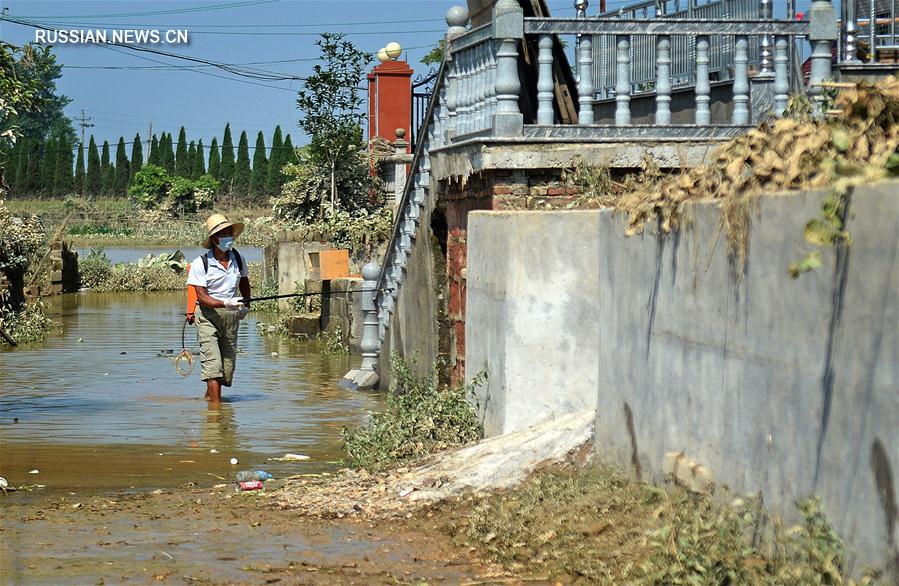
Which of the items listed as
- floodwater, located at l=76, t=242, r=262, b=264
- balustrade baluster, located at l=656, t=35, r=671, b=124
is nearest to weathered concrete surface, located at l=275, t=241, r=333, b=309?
balustrade baluster, located at l=656, t=35, r=671, b=124

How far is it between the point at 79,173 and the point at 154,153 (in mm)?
5665

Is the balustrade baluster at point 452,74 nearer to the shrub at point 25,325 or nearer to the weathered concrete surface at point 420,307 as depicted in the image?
the weathered concrete surface at point 420,307

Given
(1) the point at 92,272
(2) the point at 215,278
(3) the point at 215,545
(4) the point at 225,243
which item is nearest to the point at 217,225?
(4) the point at 225,243

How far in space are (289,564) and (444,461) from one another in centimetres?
200

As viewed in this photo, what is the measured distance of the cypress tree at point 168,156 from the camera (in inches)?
3300

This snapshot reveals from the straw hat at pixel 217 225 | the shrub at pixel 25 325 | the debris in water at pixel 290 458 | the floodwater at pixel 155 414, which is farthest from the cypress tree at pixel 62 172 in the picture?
the debris in water at pixel 290 458

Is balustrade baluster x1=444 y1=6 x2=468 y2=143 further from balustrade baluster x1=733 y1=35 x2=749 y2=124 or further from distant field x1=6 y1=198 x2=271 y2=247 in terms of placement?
distant field x1=6 y1=198 x2=271 y2=247

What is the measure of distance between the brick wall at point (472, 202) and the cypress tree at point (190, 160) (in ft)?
240

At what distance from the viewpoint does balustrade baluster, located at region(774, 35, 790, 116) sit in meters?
10.3

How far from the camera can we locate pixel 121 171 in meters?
85.8

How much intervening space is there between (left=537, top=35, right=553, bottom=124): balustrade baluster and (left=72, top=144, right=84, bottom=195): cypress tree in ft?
260

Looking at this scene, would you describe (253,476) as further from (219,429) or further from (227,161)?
(227,161)

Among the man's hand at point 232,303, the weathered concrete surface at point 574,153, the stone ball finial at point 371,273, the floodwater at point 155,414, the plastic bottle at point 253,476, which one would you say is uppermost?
the weathered concrete surface at point 574,153

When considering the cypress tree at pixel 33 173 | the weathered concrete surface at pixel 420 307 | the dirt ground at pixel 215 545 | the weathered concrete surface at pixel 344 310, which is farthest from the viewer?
the cypress tree at pixel 33 173
